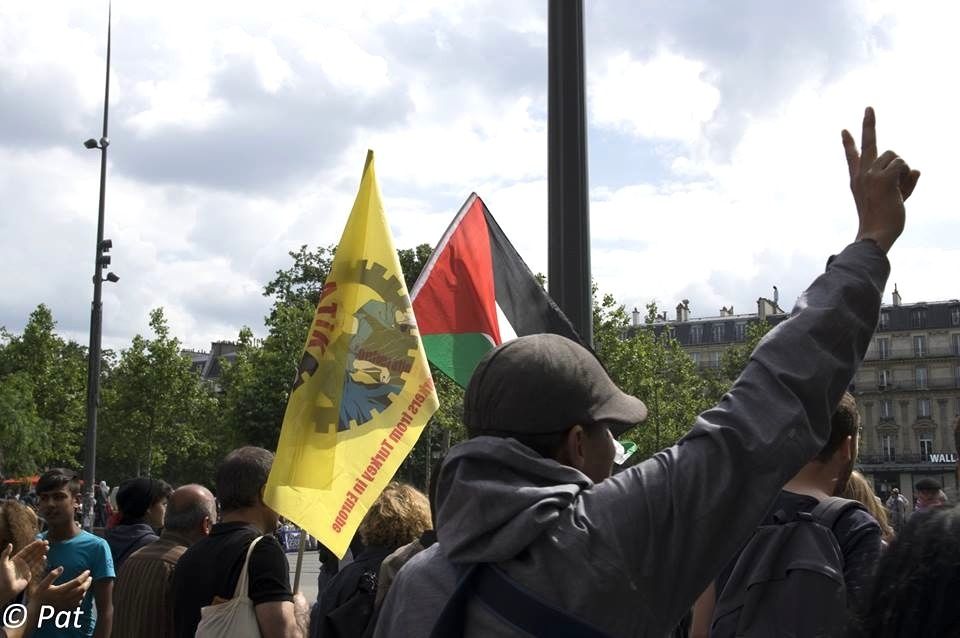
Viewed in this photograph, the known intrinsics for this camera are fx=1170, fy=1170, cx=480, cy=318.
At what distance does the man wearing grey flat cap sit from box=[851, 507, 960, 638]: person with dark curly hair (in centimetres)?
57

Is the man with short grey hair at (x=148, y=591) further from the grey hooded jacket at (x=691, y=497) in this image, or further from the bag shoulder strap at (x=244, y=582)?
the grey hooded jacket at (x=691, y=497)

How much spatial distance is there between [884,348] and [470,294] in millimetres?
102909

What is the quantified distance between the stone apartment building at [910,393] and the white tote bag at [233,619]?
9507 cm

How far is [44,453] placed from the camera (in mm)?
40438

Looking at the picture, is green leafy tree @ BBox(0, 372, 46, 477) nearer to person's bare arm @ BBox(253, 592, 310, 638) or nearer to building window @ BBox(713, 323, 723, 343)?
person's bare arm @ BBox(253, 592, 310, 638)

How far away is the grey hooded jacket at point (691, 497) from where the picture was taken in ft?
6.05

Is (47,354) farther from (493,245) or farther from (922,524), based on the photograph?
(922,524)

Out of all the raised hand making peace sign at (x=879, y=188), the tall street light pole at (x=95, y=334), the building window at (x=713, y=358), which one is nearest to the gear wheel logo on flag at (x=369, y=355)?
the raised hand making peace sign at (x=879, y=188)

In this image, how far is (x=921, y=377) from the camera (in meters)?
100

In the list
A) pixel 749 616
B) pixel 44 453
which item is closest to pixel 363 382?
pixel 749 616

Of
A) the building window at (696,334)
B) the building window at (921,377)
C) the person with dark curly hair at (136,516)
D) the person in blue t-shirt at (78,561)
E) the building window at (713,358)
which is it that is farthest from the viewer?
the building window at (696,334)

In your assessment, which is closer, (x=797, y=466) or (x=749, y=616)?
(x=797, y=466)

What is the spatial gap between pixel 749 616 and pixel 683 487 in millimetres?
1663

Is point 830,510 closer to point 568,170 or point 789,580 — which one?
point 789,580
